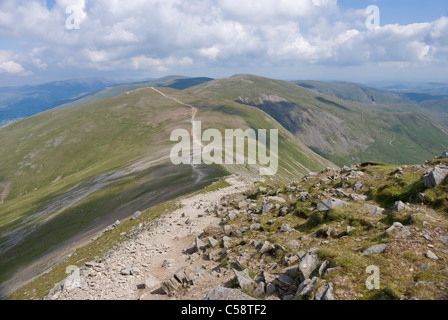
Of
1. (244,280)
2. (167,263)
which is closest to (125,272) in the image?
(167,263)

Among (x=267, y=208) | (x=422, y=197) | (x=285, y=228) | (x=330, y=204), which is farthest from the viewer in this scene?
(x=267, y=208)

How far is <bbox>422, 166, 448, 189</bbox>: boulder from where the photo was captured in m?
17.4

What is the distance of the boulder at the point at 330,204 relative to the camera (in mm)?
19562

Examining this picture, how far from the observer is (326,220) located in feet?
60.5

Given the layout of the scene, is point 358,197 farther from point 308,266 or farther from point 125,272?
point 125,272

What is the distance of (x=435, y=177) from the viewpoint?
57.2 feet

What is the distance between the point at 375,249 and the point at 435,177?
30.1ft

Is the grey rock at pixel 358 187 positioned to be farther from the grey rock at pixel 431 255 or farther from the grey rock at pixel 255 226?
the grey rock at pixel 431 255

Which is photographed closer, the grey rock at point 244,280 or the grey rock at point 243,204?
the grey rock at point 244,280

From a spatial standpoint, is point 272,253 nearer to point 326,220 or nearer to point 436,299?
point 326,220

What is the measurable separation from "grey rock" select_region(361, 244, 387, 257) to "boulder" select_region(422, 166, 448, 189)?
28.6 feet

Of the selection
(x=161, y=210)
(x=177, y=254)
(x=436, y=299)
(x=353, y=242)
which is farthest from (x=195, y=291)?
(x=161, y=210)

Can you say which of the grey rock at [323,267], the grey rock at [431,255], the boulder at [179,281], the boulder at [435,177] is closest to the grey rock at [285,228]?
the grey rock at [323,267]

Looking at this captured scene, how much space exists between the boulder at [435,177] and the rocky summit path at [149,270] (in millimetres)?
15529
